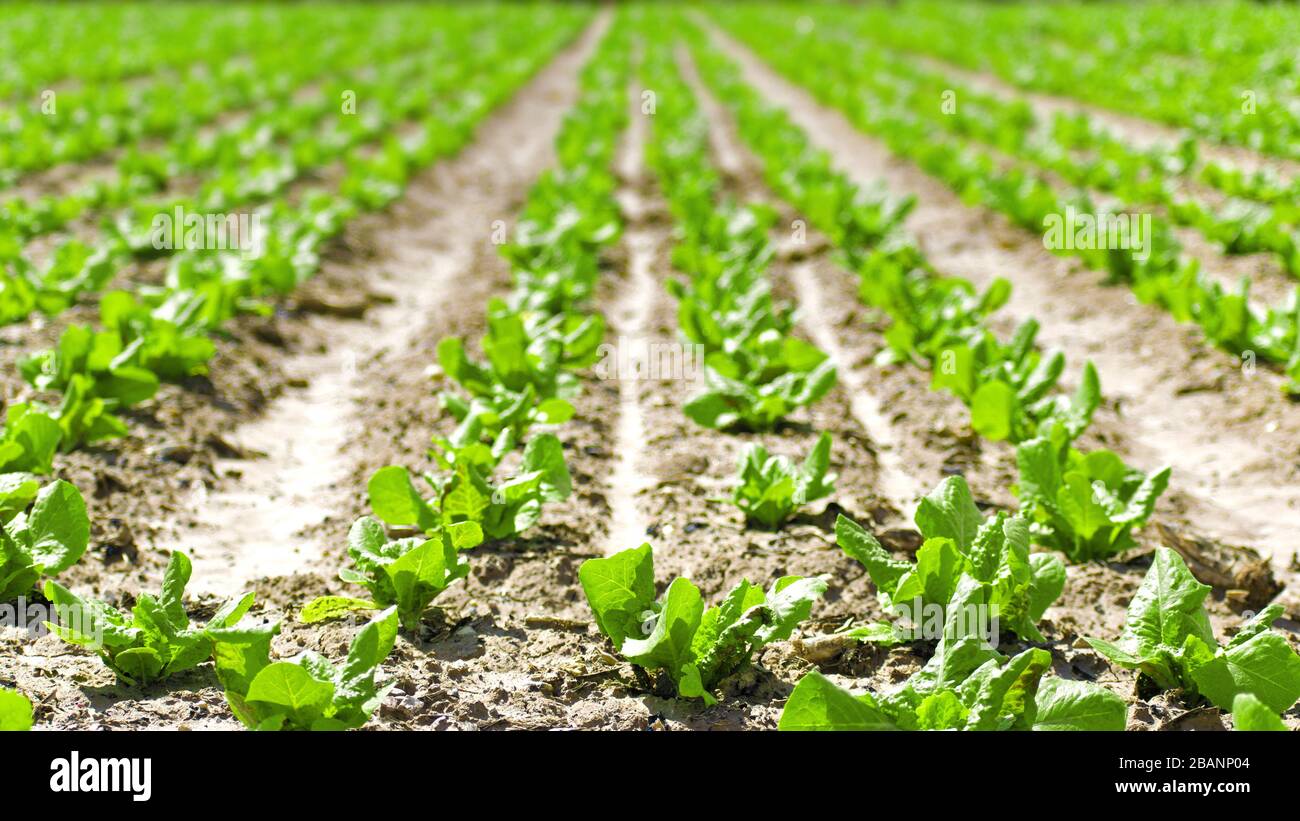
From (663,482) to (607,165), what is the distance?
8442 mm

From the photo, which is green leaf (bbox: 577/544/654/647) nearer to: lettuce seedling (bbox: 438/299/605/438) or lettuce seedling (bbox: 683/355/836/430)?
lettuce seedling (bbox: 438/299/605/438)

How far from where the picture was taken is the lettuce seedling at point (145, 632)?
3.16 metres

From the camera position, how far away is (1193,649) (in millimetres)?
3164

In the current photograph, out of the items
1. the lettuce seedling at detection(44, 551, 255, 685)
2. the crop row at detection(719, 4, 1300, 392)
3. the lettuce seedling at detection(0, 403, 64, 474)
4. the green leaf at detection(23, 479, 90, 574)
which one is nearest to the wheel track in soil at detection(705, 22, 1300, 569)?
the crop row at detection(719, 4, 1300, 392)

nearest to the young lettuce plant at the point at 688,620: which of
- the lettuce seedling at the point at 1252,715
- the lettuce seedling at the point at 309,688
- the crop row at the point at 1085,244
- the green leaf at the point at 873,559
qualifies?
the green leaf at the point at 873,559

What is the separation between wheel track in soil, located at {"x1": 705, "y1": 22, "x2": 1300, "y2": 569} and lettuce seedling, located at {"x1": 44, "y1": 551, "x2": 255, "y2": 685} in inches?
141

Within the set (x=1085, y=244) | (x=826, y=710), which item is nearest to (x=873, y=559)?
(x=826, y=710)

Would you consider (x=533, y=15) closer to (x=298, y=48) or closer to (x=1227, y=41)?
(x=298, y=48)

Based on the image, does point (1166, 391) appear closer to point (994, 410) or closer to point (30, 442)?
point (994, 410)

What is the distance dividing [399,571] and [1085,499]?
228cm

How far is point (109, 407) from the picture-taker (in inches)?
205

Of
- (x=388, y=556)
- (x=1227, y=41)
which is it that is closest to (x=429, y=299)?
(x=388, y=556)

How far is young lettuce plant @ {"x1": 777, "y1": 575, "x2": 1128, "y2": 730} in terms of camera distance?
2.75 meters
